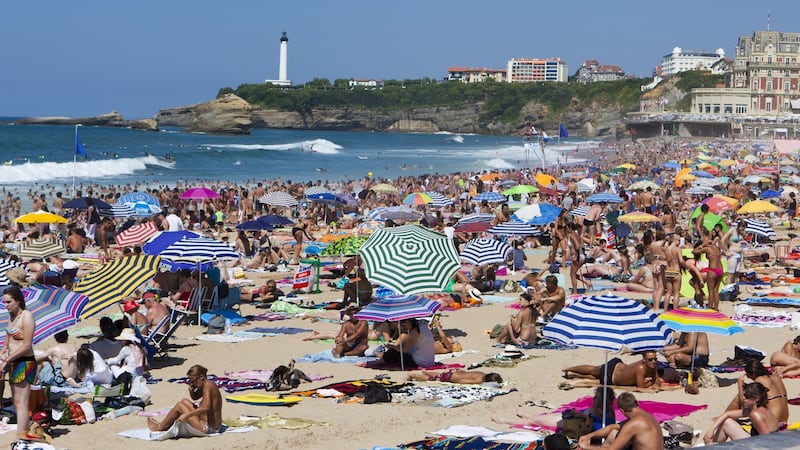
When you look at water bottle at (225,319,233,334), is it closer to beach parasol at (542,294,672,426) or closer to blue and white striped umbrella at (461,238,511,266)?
blue and white striped umbrella at (461,238,511,266)

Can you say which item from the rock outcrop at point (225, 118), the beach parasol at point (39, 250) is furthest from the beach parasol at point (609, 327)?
the rock outcrop at point (225, 118)

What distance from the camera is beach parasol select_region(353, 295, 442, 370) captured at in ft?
31.5

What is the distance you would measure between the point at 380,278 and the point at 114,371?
3.13 m

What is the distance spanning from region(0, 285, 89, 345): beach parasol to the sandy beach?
850 millimetres

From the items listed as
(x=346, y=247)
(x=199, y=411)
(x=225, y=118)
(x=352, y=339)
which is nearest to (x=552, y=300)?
(x=352, y=339)

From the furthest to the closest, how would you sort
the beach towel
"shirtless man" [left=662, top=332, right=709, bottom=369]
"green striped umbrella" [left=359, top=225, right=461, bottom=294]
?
"green striped umbrella" [left=359, top=225, right=461, bottom=294]
the beach towel
"shirtless man" [left=662, top=332, right=709, bottom=369]

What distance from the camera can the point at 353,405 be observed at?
8.44 meters

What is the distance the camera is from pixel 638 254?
16.7 meters

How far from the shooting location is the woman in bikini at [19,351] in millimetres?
6781

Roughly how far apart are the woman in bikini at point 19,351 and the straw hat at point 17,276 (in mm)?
6312

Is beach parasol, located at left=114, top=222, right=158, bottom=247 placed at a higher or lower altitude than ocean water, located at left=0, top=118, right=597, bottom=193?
higher

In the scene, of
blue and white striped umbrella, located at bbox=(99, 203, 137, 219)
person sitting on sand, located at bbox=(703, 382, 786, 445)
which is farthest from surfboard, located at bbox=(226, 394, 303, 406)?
blue and white striped umbrella, located at bbox=(99, 203, 137, 219)

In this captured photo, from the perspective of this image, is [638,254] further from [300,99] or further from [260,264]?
[300,99]

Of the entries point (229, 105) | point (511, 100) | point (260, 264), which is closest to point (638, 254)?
point (260, 264)
